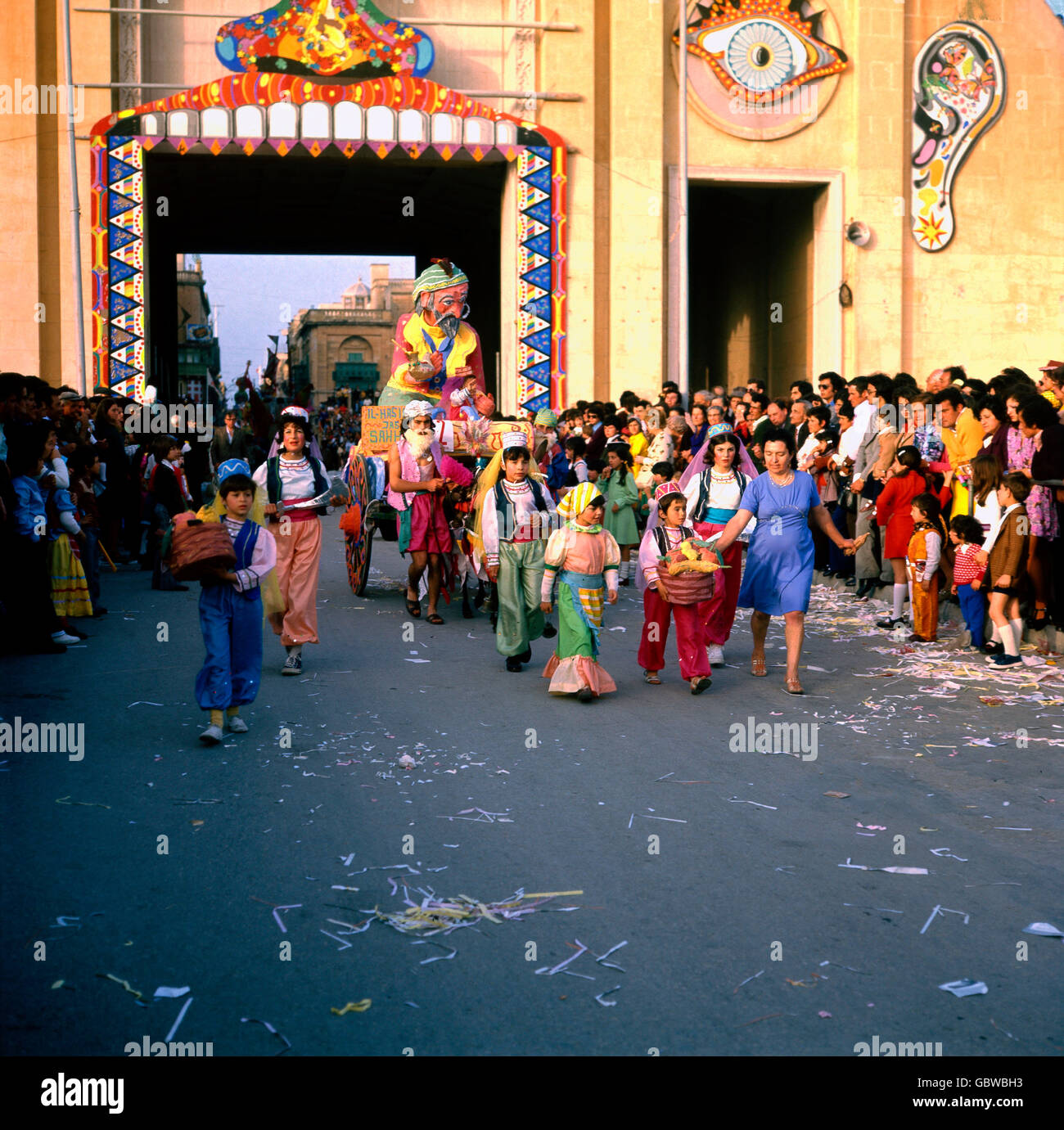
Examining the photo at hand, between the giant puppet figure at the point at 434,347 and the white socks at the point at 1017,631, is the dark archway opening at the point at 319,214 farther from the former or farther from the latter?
the white socks at the point at 1017,631

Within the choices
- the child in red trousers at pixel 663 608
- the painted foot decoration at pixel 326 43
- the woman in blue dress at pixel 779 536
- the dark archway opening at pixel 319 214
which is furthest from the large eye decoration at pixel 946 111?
the child in red trousers at pixel 663 608

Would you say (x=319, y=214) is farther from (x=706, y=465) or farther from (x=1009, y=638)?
(x=1009, y=638)

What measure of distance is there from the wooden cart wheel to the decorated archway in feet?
34.6

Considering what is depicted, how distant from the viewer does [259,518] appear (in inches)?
325

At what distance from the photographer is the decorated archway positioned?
922 inches

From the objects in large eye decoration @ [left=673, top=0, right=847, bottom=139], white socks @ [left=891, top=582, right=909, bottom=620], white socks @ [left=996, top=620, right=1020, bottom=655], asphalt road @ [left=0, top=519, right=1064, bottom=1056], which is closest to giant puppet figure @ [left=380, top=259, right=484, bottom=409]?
white socks @ [left=891, top=582, right=909, bottom=620]

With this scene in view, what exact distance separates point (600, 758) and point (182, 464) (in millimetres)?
12522

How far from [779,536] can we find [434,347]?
19.9 ft

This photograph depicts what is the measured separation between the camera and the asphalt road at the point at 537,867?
13.4 feet

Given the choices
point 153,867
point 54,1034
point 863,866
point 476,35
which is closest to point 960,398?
point 863,866

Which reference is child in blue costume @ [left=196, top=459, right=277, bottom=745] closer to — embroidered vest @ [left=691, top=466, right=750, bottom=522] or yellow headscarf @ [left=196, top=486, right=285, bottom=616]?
yellow headscarf @ [left=196, top=486, right=285, bottom=616]

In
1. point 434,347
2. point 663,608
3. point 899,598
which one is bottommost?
point 899,598

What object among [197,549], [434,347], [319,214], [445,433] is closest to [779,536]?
[197,549]

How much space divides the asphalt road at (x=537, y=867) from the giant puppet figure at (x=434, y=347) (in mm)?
5746
